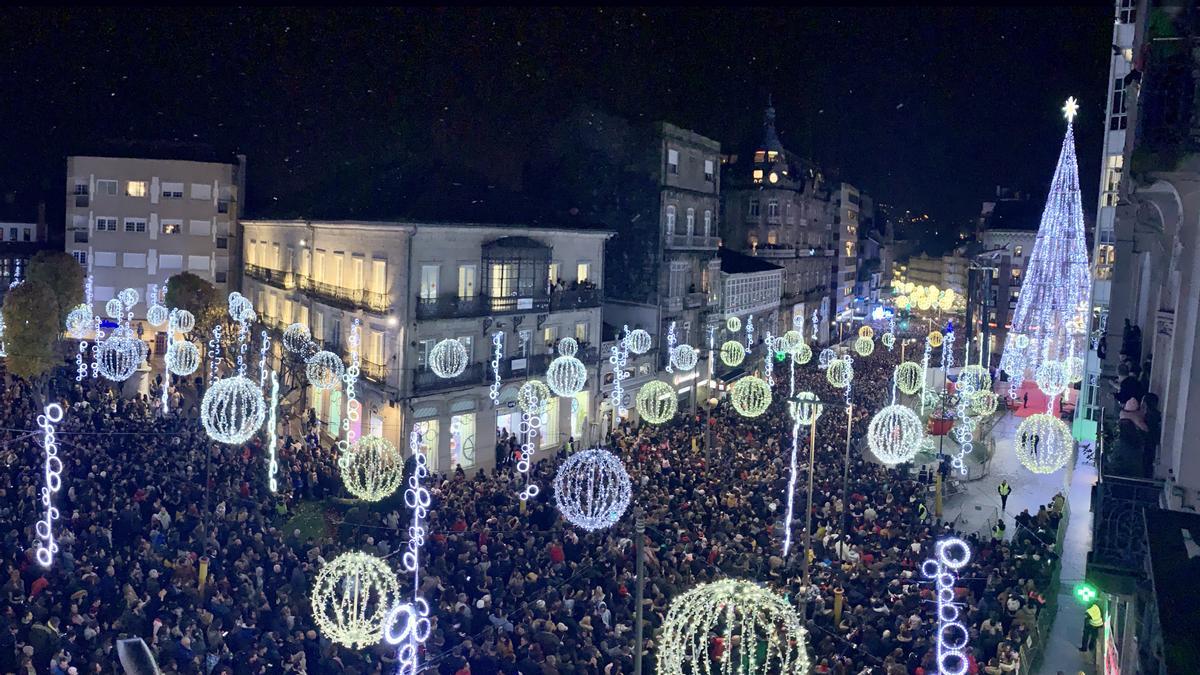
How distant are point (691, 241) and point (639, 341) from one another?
8.99m

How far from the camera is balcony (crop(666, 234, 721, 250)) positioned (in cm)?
4188

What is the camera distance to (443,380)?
101 ft

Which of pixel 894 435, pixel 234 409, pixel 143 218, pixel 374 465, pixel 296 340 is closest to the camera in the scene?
pixel 234 409

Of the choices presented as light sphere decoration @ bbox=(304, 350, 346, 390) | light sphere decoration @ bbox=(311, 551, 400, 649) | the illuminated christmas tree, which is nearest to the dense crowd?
A: light sphere decoration @ bbox=(311, 551, 400, 649)

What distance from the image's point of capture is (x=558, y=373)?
26266 mm

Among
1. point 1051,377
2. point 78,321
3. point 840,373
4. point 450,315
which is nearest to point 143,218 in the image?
point 78,321

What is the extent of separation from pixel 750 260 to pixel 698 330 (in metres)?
14.9

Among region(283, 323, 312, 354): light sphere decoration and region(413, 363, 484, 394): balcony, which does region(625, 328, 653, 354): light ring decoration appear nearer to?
region(413, 363, 484, 394): balcony

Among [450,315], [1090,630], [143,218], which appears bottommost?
[1090,630]

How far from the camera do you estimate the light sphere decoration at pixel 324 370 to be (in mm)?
26609

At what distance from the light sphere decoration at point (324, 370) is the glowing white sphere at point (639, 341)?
11953 millimetres

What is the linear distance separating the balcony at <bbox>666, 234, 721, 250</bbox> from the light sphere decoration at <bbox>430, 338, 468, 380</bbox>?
1672 cm

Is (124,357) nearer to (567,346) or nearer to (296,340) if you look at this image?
(296,340)

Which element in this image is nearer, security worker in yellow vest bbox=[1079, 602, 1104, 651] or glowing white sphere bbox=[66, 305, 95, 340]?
security worker in yellow vest bbox=[1079, 602, 1104, 651]
